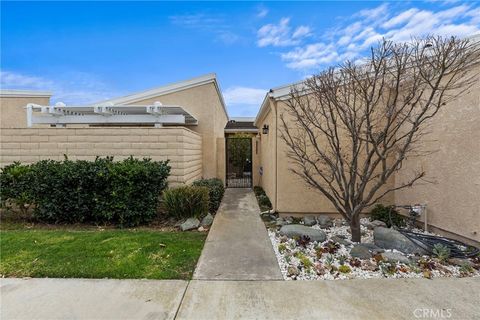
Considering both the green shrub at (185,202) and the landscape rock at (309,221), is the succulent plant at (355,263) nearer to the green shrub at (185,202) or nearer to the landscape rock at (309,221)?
the landscape rock at (309,221)

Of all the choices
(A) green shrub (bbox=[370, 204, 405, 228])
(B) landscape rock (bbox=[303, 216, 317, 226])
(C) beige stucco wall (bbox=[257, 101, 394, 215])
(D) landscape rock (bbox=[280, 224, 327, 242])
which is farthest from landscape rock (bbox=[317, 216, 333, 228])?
(A) green shrub (bbox=[370, 204, 405, 228])

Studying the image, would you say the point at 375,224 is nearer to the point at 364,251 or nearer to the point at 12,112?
the point at 364,251

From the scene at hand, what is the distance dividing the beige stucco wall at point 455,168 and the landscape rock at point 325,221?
2.20 m

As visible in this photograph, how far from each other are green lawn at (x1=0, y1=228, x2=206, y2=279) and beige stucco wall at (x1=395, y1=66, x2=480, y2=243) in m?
5.31

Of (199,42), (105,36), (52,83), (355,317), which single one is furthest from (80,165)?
(52,83)

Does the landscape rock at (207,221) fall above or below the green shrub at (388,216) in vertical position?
below

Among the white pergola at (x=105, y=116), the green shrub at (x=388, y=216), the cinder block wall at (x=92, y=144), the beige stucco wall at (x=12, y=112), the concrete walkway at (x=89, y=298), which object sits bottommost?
the concrete walkway at (x=89, y=298)

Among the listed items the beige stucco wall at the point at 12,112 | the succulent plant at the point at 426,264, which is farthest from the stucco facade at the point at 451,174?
the beige stucco wall at the point at 12,112

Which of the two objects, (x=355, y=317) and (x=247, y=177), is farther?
(x=247, y=177)

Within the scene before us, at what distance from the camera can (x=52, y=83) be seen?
1439 cm

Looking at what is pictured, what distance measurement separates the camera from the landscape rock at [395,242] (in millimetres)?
4902

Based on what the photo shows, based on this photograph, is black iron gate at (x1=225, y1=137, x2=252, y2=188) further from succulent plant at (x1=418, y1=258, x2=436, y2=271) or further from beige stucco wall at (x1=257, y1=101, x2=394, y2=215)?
succulent plant at (x1=418, y1=258, x2=436, y2=271)

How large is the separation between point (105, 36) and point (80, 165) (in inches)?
249

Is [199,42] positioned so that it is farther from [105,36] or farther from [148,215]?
[148,215]
